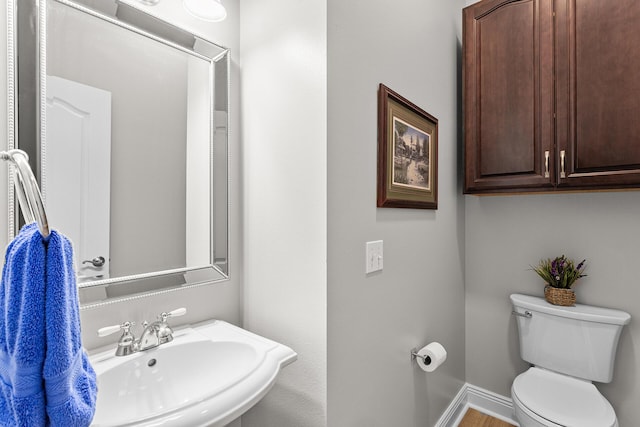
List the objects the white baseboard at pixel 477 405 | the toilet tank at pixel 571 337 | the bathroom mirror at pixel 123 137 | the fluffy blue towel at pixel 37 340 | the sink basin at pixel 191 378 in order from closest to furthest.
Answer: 1. the fluffy blue towel at pixel 37 340
2. the sink basin at pixel 191 378
3. the bathroom mirror at pixel 123 137
4. the toilet tank at pixel 571 337
5. the white baseboard at pixel 477 405

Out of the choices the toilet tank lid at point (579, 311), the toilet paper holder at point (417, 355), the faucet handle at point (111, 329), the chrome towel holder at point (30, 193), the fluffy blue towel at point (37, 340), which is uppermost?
the chrome towel holder at point (30, 193)

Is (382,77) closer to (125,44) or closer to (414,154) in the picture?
(414,154)

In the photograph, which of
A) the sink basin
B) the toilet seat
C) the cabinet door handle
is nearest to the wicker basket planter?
the toilet seat

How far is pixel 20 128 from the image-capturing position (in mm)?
804

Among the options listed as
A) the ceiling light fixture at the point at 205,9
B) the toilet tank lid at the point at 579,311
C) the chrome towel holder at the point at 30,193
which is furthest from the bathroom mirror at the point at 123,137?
the toilet tank lid at the point at 579,311

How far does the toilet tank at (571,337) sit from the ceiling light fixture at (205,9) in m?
1.92

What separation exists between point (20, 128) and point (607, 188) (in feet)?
6.64

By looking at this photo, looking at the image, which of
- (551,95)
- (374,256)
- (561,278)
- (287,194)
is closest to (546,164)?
(551,95)

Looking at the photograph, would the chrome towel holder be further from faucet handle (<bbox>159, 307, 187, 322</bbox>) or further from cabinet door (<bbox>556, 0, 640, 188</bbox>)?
cabinet door (<bbox>556, 0, 640, 188</bbox>)

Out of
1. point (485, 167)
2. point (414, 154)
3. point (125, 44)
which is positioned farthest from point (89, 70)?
point (485, 167)

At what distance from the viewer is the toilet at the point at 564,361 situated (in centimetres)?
132

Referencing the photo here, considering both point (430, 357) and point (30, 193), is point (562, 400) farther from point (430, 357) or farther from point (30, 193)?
point (30, 193)

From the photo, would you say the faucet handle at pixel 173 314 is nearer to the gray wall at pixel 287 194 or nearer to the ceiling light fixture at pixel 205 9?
the gray wall at pixel 287 194

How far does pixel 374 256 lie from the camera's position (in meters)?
1.19
